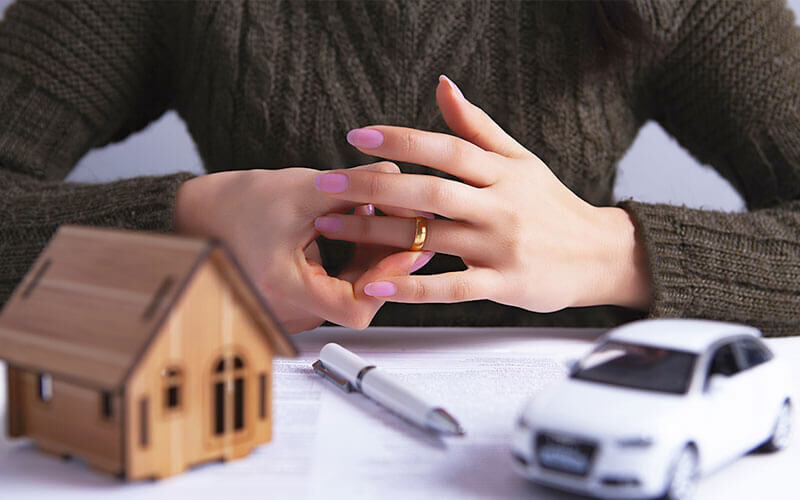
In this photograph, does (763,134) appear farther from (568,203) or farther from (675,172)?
(675,172)

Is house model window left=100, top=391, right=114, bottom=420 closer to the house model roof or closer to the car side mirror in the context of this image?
the house model roof

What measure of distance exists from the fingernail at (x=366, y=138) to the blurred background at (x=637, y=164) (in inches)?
34.8

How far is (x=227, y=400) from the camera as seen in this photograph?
31 centimetres

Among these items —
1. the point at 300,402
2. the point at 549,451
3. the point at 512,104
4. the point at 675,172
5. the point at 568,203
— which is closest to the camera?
the point at 549,451

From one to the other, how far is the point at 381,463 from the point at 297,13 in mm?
703

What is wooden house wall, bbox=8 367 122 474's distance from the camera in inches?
11.3

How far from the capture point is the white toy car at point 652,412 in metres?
0.25

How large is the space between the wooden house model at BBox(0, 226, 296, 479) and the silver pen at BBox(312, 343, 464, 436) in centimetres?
9

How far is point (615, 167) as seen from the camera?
0.96m

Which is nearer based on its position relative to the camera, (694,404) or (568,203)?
(694,404)

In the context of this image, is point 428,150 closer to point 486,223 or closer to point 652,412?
point 486,223

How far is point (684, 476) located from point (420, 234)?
34 centimetres

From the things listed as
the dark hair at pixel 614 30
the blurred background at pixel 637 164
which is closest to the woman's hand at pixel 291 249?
the dark hair at pixel 614 30

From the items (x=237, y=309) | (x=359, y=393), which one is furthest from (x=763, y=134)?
(x=237, y=309)
